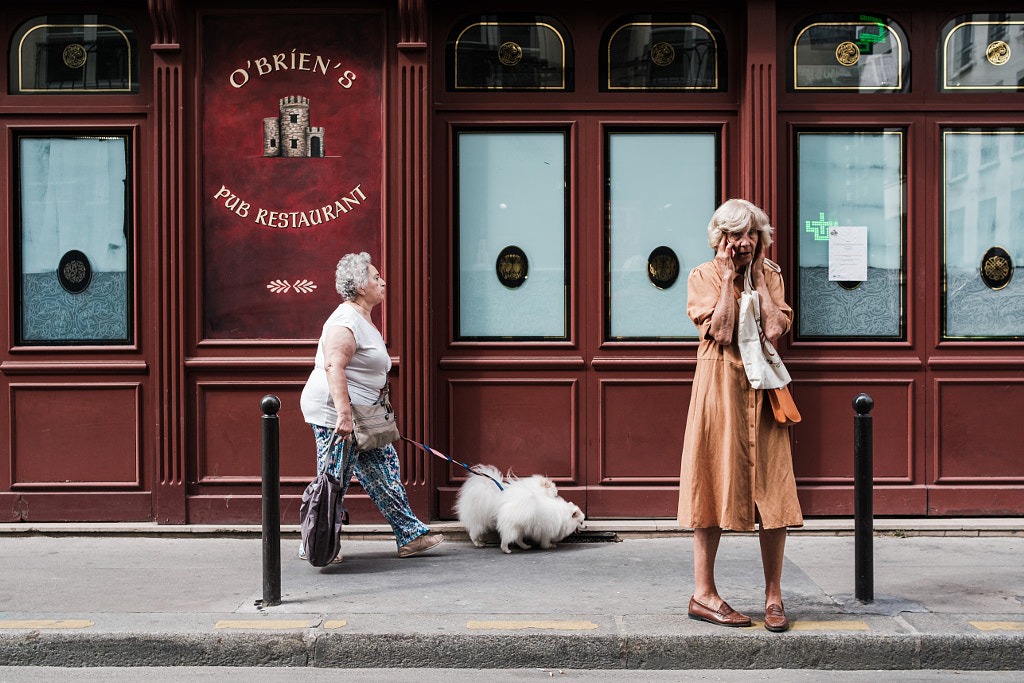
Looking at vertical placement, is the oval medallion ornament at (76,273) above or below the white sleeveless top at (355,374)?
above

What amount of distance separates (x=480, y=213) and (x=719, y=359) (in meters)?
2.89

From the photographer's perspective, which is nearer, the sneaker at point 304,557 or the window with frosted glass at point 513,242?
the sneaker at point 304,557

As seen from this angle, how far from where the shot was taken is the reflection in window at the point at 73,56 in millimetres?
7238

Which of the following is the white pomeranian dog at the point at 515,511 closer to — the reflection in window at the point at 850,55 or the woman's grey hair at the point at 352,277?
the woman's grey hair at the point at 352,277

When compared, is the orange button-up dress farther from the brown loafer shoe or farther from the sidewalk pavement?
the brown loafer shoe

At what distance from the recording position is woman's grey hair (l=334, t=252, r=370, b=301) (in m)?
6.15

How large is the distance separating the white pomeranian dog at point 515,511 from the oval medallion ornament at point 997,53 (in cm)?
432

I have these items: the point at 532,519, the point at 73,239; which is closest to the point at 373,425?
the point at 532,519

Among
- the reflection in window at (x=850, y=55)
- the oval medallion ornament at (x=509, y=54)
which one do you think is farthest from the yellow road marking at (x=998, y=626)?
the oval medallion ornament at (x=509, y=54)

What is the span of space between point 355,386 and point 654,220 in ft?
8.36

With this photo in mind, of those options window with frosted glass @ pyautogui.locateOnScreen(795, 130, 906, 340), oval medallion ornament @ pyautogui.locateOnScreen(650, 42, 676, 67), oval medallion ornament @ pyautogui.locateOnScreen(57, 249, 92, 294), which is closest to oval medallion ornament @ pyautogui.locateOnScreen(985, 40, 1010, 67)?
window with frosted glass @ pyautogui.locateOnScreen(795, 130, 906, 340)

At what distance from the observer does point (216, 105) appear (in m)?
7.21

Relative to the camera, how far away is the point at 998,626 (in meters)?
4.91

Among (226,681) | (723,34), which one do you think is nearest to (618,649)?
(226,681)
